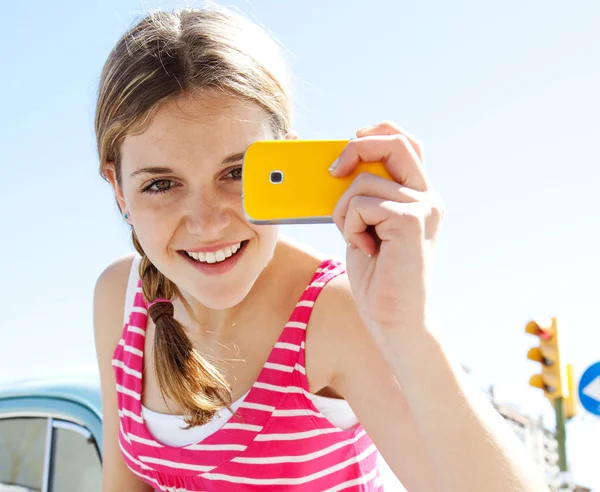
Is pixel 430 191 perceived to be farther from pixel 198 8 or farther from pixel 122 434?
pixel 122 434

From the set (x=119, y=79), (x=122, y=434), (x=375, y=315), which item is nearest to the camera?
(x=375, y=315)

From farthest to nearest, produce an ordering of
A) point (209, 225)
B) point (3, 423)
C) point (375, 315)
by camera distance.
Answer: point (3, 423), point (209, 225), point (375, 315)

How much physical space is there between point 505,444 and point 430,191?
0.59 metres

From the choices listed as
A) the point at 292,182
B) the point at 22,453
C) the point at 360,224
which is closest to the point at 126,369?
the point at 22,453

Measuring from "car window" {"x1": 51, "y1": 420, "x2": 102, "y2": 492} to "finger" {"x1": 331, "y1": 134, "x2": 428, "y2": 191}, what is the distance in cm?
193

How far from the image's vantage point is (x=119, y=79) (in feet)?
7.30

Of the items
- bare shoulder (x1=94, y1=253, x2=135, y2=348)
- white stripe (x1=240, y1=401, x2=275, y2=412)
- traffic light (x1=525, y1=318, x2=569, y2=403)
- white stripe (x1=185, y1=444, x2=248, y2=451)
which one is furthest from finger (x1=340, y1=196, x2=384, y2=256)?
traffic light (x1=525, y1=318, x2=569, y2=403)

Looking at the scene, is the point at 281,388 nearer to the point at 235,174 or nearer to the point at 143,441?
the point at 143,441

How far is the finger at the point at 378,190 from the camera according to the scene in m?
1.56

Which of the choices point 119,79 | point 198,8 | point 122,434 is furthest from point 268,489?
point 198,8

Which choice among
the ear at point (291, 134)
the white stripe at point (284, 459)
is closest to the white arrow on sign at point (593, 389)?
the white stripe at point (284, 459)

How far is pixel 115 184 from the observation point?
240 cm

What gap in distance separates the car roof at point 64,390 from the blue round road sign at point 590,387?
601 cm

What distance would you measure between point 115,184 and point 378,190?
3.72ft
